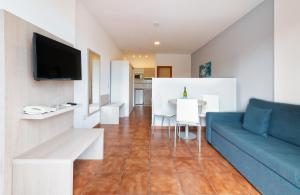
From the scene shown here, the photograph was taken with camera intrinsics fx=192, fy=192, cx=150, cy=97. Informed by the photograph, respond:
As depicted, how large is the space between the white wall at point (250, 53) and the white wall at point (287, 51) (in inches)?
7.2

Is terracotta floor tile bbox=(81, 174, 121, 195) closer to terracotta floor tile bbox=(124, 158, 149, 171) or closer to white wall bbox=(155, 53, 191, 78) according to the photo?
terracotta floor tile bbox=(124, 158, 149, 171)

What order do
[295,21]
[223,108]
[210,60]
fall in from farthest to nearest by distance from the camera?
[210,60]
[223,108]
[295,21]

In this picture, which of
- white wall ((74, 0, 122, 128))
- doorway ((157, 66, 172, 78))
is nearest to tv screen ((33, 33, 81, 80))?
white wall ((74, 0, 122, 128))

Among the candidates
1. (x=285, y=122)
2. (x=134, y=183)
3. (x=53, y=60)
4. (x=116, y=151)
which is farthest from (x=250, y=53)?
(x=53, y=60)

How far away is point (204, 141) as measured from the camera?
3.96 m

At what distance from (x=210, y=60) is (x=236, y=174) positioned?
4775 millimetres

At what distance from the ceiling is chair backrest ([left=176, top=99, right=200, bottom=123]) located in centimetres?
186

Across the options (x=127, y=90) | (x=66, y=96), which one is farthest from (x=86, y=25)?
(x=127, y=90)

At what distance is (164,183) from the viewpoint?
85.6 inches

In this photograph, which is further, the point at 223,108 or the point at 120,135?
the point at 223,108

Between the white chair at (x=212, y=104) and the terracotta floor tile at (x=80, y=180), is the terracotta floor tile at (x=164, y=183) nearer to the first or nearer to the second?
the terracotta floor tile at (x=80, y=180)

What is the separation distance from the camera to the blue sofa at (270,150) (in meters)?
1.68

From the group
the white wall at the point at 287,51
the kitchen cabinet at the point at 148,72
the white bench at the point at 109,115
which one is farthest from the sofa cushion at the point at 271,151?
the kitchen cabinet at the point at 148,72

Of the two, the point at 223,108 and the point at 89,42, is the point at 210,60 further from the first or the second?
the point at 89,42
